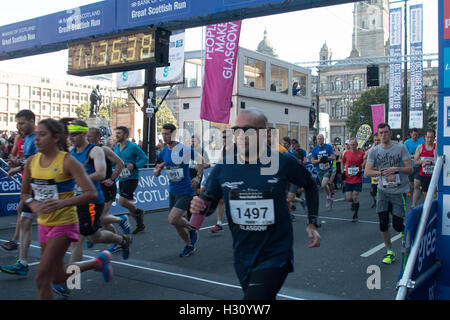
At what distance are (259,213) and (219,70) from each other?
11.1 metres

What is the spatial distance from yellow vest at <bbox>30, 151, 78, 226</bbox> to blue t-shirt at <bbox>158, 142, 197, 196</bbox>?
10.1 feet

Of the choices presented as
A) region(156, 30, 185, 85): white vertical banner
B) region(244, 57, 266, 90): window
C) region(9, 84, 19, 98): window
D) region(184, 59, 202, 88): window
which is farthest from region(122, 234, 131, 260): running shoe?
region(9, 84, 19, 98): window

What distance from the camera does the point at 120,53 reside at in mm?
12797

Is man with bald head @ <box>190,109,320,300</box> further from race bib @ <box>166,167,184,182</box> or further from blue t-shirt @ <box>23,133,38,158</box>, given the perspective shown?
race bib @ <box>166,167,184,182</box>

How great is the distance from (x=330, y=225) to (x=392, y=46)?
62.1ft

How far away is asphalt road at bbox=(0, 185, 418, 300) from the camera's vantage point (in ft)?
16.0

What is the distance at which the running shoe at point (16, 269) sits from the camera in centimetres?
534

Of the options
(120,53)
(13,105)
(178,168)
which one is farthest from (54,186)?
(13,105)

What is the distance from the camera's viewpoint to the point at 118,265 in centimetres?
616

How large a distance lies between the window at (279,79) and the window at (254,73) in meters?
1.46

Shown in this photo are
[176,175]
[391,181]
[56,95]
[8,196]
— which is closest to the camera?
[391,181]

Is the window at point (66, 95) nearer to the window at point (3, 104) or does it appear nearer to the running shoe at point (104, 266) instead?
the window at point (3, 104)

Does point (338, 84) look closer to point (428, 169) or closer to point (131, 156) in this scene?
point (428, 169)

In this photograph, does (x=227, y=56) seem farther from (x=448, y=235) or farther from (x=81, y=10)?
(x=448, y=235)
